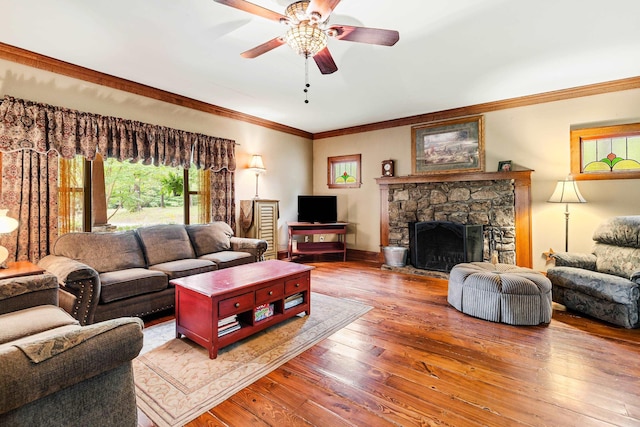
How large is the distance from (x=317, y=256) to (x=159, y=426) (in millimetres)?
4727

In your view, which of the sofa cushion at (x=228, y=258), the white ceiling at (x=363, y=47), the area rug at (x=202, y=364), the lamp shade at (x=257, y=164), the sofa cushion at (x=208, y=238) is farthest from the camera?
the lamp shade at (x=257, y=164)

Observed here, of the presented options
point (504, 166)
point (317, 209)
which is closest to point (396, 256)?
point (317, 209)

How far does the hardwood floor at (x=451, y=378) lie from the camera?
1.68 metres

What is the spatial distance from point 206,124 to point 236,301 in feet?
10.8

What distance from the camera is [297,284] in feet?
9.86

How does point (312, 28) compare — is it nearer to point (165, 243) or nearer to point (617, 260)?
point (165, 243)

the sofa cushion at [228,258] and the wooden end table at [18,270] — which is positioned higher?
the wooden end table at [18,270]

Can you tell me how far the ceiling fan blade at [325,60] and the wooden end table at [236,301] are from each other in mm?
1912

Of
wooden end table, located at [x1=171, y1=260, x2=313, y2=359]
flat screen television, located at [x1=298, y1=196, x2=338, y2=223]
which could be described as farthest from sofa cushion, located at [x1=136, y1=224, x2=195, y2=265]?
flat screen television, located at [x1=298, y1=196, x2=338, y2=223]

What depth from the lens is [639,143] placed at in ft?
12.4

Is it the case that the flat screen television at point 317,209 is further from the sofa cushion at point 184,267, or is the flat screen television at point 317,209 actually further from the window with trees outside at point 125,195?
the sofa cushion at point 184,267

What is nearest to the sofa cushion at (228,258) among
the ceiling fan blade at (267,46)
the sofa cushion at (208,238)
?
the sofa cushion at (208,238)

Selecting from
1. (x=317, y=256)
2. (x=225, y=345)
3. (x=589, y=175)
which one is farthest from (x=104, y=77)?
(x=589, y=175)

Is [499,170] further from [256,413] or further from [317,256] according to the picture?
[256,413]
